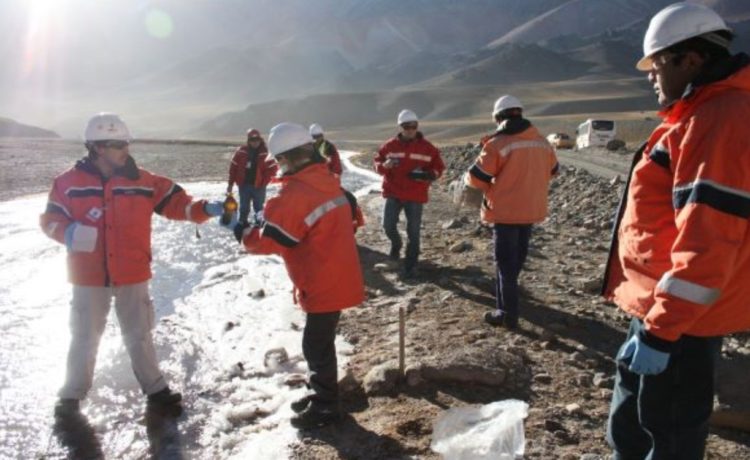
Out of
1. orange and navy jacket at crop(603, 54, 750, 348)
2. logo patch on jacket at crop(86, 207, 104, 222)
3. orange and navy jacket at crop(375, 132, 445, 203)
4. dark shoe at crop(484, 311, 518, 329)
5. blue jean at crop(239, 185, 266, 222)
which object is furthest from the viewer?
blue jean at crop(239, 185, 266, 222)

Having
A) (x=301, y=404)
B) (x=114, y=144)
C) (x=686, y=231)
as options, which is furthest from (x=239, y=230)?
(x=686, y=231)

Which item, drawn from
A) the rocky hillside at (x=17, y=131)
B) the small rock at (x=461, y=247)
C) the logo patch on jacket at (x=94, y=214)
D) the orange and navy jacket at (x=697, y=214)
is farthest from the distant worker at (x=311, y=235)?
the rocky hillside at (x=17, y=131)

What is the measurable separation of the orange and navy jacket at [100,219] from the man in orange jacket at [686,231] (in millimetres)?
3071

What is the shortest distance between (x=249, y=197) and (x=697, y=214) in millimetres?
8445

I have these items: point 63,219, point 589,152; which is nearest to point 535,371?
point 63,219

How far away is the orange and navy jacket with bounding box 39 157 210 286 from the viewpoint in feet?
14.3

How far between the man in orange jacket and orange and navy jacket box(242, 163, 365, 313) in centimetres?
170

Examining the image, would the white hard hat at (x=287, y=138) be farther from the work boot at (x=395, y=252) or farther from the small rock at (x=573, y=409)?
the work boot at (x=395, y=252)

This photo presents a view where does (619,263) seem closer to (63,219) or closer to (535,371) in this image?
(535,371)

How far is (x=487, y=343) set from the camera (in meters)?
5.31

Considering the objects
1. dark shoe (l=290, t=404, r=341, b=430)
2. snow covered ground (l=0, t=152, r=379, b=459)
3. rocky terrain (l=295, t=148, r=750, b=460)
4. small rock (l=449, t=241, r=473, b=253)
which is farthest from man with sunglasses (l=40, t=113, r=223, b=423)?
small rock (l=449, t=241, r=473, b=253)

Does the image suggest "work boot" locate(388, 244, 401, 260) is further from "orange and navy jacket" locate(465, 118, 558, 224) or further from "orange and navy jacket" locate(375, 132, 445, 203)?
"orange and navy jacket" locate(465, 118, 558, 224)

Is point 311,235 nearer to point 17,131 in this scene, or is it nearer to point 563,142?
point 563,142

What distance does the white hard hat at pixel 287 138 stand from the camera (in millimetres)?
3895
